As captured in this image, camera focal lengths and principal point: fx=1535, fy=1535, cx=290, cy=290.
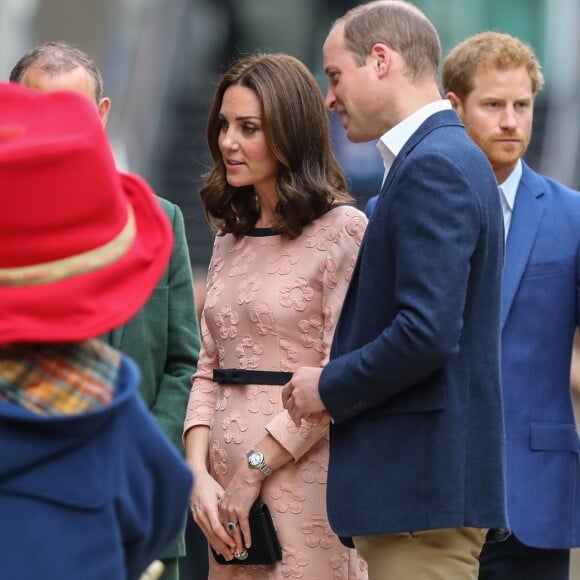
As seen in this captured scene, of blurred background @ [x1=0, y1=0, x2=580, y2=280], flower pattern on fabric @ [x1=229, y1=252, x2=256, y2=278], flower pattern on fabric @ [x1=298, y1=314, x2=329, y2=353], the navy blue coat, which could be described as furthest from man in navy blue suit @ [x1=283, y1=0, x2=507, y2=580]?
blurred background @ [x1=0, y1=0, x2=580, y2=280]

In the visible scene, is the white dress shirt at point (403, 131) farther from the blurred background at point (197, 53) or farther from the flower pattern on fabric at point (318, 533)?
the blurred background at point (197, 53)

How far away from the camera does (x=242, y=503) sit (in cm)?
393

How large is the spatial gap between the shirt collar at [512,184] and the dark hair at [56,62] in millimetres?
1268

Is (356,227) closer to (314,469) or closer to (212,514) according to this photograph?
(314,469)

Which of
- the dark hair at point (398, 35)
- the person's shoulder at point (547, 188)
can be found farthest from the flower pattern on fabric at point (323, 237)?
the person's shoulder at point (547, 188)

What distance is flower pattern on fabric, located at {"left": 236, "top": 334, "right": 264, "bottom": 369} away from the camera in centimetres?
399

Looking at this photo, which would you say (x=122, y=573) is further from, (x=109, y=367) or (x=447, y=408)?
(x=447, y=408)

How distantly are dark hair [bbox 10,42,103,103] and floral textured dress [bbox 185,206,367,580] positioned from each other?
2.80ft

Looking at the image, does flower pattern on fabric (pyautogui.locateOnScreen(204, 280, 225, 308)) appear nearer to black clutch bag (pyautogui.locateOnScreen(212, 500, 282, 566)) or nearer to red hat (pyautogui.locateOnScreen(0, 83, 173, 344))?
black clutch bag (pyautogui.locateOnScreen(212, 500, 282, 566))

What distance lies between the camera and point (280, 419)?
3914mm

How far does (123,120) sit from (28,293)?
457 inches

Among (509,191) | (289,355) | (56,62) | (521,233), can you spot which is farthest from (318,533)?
(56,62)

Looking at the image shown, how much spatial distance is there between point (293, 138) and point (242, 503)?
0.98 m

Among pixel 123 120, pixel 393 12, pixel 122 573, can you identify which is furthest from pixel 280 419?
pixel 123 120
